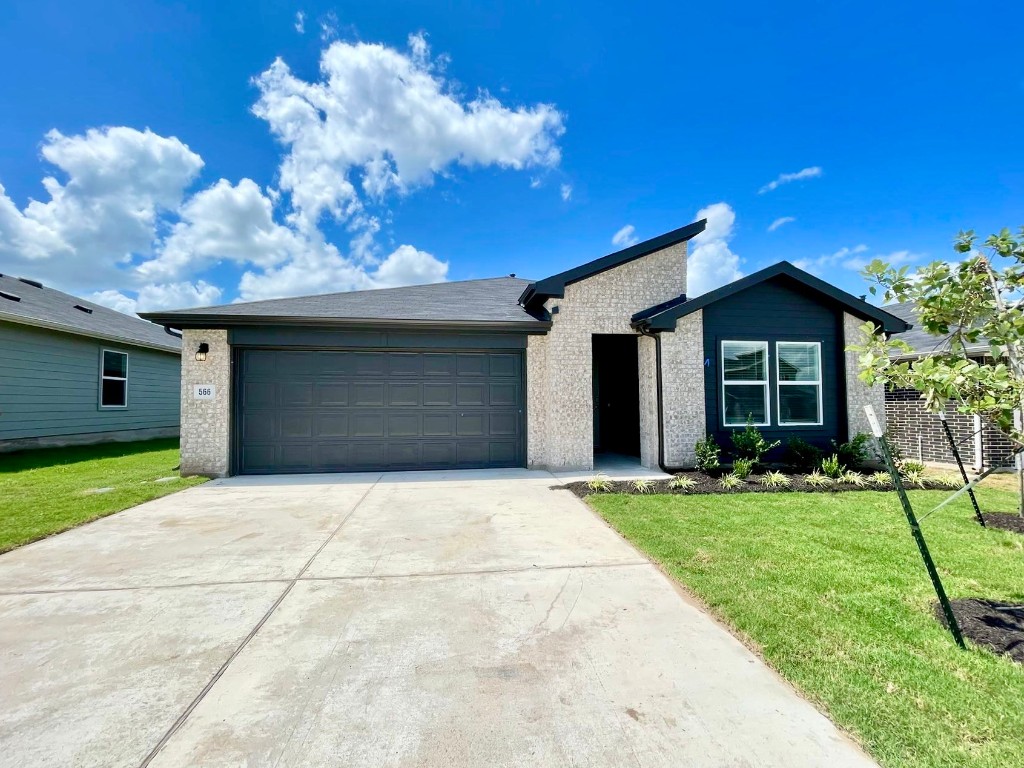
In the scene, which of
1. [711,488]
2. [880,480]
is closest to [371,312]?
[711,488]

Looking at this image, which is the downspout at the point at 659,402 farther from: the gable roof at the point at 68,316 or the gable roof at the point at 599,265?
the gable roof at the point at 68,316

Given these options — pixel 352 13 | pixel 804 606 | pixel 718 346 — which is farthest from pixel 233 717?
pixel 352 13

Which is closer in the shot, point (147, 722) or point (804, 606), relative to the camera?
point (147, 722)

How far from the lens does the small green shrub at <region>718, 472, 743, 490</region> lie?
703 centimetres

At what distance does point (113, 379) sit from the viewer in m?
13.1

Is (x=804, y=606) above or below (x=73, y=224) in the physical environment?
below

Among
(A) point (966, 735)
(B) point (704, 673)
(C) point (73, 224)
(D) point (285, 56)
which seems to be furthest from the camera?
(C) point (73, 224)

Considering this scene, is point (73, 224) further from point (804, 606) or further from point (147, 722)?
point (804, 606)

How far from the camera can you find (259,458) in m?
8.38

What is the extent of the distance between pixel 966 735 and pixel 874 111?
13.0 m

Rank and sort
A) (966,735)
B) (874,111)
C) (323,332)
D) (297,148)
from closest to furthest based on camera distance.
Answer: (966,735) → (323,332) → (874,111) → (297,148)

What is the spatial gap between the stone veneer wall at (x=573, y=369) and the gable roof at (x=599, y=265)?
0.53 feet

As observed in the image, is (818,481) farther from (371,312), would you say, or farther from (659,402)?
(371,312)

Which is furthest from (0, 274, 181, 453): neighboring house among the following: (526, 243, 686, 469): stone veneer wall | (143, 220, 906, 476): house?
(526, 243, 686, 469): stone veneer wall
